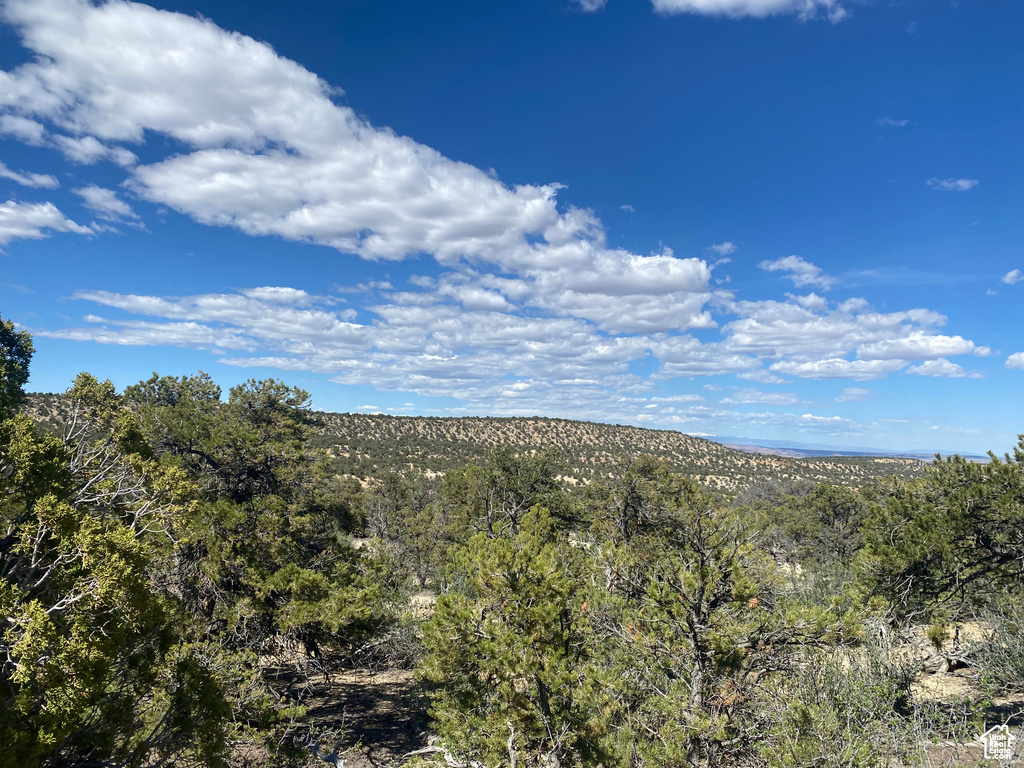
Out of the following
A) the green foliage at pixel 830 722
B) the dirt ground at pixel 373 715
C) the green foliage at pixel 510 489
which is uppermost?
the green foliage at pixel 510 489

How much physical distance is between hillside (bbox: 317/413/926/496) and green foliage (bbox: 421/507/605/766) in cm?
4756

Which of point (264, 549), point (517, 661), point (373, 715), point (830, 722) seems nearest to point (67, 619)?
point (517, 661)

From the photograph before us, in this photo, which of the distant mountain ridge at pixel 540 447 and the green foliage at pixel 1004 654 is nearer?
the green foliage at pixel 1004 654

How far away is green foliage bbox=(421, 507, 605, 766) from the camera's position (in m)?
9.62

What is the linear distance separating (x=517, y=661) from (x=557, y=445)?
207ft

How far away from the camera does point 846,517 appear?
112 feet

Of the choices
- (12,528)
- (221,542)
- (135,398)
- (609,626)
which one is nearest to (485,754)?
(609,626)

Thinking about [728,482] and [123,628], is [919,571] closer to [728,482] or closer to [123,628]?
[123,628]

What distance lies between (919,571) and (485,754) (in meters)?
13.2

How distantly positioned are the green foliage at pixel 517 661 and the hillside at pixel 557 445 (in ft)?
156

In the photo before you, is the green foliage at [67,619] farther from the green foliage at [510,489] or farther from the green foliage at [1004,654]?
the green foliage at [1004,654]

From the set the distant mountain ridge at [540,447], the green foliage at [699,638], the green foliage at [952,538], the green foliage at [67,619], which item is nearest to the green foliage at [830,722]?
the green foliage at [699,638]

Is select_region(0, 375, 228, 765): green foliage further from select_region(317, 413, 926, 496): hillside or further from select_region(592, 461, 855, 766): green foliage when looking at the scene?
select_region(317, 413, 926, 496): hillside

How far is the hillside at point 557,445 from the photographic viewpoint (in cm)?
6925
